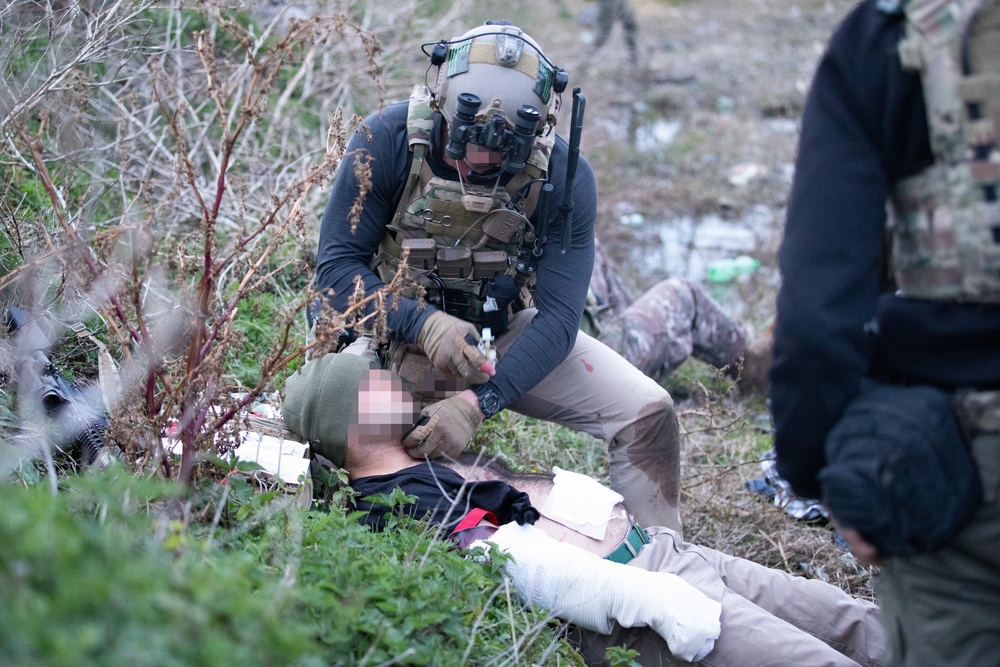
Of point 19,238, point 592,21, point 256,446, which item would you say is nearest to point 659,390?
point 256,446

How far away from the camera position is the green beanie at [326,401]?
9.00ft

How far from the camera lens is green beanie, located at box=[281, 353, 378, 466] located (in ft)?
9.00

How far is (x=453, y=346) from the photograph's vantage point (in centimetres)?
296

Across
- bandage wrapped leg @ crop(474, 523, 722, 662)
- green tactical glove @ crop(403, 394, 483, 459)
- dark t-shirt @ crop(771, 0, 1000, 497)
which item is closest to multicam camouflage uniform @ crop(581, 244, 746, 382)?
green tactical glove @ crop(403, 394, 483, 459)

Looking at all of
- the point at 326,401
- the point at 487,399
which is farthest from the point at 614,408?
the point at 326,401

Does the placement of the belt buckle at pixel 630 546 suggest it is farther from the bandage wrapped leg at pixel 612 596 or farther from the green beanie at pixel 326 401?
the green beanie at pixel 326 401

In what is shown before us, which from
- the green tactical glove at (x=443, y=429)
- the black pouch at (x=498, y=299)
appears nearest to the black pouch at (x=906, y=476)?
the green tactical glove at (x=443, y=429)

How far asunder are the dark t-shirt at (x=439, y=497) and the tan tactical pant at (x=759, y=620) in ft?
1.29

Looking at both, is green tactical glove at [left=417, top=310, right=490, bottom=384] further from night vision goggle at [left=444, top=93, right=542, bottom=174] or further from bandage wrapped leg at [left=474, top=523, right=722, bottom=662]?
bandage wrapped leg at [left=474, top=523, right=722, bottom=662]

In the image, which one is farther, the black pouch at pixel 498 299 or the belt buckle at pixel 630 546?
the black pouch at pixel 498 299

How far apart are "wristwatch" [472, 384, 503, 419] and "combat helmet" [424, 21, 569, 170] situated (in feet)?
2.63

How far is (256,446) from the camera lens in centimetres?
275

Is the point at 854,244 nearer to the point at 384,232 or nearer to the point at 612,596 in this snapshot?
the point at 612,596

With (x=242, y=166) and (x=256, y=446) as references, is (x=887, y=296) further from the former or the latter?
(x=242, y=166)
